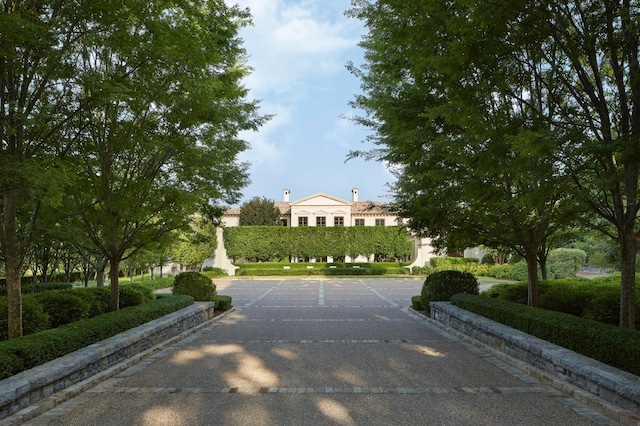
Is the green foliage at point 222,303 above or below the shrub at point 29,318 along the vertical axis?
below

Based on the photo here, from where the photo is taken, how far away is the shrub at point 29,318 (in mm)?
7500

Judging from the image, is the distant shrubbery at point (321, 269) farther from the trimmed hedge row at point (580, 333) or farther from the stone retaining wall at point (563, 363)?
the trimmed hedge row at point (580, 333)

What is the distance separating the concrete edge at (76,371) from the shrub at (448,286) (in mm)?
7811

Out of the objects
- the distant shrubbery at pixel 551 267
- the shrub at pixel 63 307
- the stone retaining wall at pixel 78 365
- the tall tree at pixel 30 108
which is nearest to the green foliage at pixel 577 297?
the stone retaining wall at pixel 78 365

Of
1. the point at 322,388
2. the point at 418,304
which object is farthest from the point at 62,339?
the point at 418,304

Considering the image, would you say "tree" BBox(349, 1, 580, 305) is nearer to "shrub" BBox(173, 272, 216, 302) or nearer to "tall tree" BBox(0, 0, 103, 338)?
"tall tree" BBox(0, 0, 103, 338)

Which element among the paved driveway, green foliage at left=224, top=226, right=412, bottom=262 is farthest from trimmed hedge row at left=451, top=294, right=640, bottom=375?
green foliage at left=224, top=226, right=412, bottom=262

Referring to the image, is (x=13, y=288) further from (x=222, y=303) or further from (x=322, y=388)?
(x=222, y=303)

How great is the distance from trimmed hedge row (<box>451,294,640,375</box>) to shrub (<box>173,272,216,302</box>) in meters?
8.95

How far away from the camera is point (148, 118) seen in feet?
32.0

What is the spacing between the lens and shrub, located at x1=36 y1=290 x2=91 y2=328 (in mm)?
8797

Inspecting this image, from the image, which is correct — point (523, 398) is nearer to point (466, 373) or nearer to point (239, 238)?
point (466, 373)

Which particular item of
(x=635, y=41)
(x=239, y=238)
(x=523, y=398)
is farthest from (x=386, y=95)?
(x=239, y=238)

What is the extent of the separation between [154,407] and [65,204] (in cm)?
462
